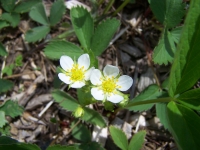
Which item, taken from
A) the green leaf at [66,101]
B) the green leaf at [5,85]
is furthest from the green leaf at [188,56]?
the green leaf at [5,85]

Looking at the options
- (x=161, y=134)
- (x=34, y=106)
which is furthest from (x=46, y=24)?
(x=161, y=134)

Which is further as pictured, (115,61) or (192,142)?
(115,61)

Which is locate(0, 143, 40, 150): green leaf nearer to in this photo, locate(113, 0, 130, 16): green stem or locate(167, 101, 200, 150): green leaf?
locate(167, 101, 200, 150): green leaf

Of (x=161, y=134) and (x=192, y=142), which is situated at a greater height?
(x=192, y=142)

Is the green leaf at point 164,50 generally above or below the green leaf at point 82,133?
above

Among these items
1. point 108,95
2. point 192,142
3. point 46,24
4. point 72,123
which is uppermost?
point 46,24

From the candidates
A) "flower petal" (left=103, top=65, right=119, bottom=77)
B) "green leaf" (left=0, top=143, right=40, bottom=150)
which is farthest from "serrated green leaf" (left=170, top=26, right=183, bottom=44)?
"green leaf" (left=0, top=143, right=40, bottom=150)

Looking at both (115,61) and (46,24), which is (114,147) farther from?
(46,24)

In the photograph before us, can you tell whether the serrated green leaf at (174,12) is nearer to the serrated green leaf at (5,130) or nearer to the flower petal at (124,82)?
the flower petal at (124,82)
